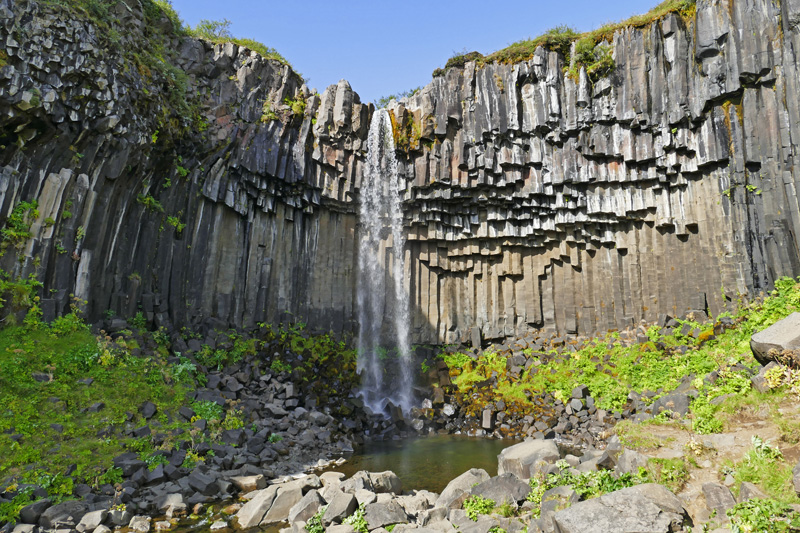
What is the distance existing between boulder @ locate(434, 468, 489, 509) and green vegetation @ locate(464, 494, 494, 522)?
296 millimetres

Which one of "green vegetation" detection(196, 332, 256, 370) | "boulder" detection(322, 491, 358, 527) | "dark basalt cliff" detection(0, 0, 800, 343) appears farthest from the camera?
"green vegetation" detection(196, 332, 256, 370)

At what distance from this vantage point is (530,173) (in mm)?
21500

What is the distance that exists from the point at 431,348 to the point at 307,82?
14.1 metres

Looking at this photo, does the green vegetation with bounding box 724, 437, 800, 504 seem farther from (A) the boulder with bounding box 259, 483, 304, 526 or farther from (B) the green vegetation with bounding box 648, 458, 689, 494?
(A) the boulder with bounding box 259, 483, 304, 526

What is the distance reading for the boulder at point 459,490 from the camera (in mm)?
8414

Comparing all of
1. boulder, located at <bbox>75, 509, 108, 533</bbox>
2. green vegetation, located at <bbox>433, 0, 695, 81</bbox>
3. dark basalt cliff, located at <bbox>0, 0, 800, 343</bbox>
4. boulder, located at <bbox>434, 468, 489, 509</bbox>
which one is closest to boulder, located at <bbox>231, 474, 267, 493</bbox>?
boulder, located at <bbox>75, 509, 108, 533</bbox>

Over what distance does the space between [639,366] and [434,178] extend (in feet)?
36.6

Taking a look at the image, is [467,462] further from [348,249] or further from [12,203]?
[12,203]

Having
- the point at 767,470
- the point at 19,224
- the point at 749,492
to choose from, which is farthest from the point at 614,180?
the point at 19,224

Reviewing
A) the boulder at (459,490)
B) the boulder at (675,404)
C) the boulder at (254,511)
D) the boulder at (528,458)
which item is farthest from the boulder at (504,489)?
the boulder at (675,404)

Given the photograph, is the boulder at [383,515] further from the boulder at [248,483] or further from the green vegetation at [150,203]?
the green vegetation at [150,203]

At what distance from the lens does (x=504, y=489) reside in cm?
798

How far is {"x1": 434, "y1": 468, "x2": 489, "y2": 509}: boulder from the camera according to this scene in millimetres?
8414

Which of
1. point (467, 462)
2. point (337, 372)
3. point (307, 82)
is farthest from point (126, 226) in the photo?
point (467, 462)
